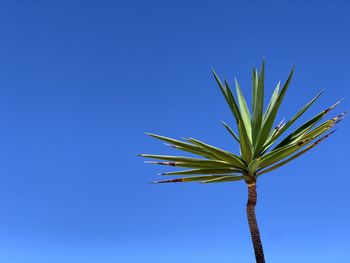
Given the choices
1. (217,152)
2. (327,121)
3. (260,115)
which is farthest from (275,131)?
(217,152)

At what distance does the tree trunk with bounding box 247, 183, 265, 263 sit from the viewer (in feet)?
21.2

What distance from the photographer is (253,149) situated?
741cm

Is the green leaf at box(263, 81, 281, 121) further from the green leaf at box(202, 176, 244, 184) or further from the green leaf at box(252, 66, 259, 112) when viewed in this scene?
the green leaf at box(202, 176, 244, 184)

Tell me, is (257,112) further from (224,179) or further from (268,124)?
(224,179)

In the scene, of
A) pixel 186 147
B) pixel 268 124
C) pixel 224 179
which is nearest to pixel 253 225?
pixel 224 179

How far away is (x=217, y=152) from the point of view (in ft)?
22.1

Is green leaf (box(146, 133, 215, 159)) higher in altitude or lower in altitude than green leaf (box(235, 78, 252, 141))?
lower

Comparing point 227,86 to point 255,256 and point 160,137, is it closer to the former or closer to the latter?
point 160,137

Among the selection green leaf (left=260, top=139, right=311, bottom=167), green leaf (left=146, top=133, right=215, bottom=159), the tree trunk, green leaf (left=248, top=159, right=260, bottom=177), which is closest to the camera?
the tree trunk

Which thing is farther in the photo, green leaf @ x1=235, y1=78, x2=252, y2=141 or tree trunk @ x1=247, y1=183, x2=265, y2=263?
green leaf @ x1=235, y1=78, x2=252, y2=141

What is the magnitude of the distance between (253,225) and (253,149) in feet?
3.87

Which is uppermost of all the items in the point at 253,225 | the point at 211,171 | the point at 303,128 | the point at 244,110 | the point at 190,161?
the point at 244,110

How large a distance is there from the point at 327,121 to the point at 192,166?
192cm

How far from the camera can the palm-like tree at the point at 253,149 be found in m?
6.73
